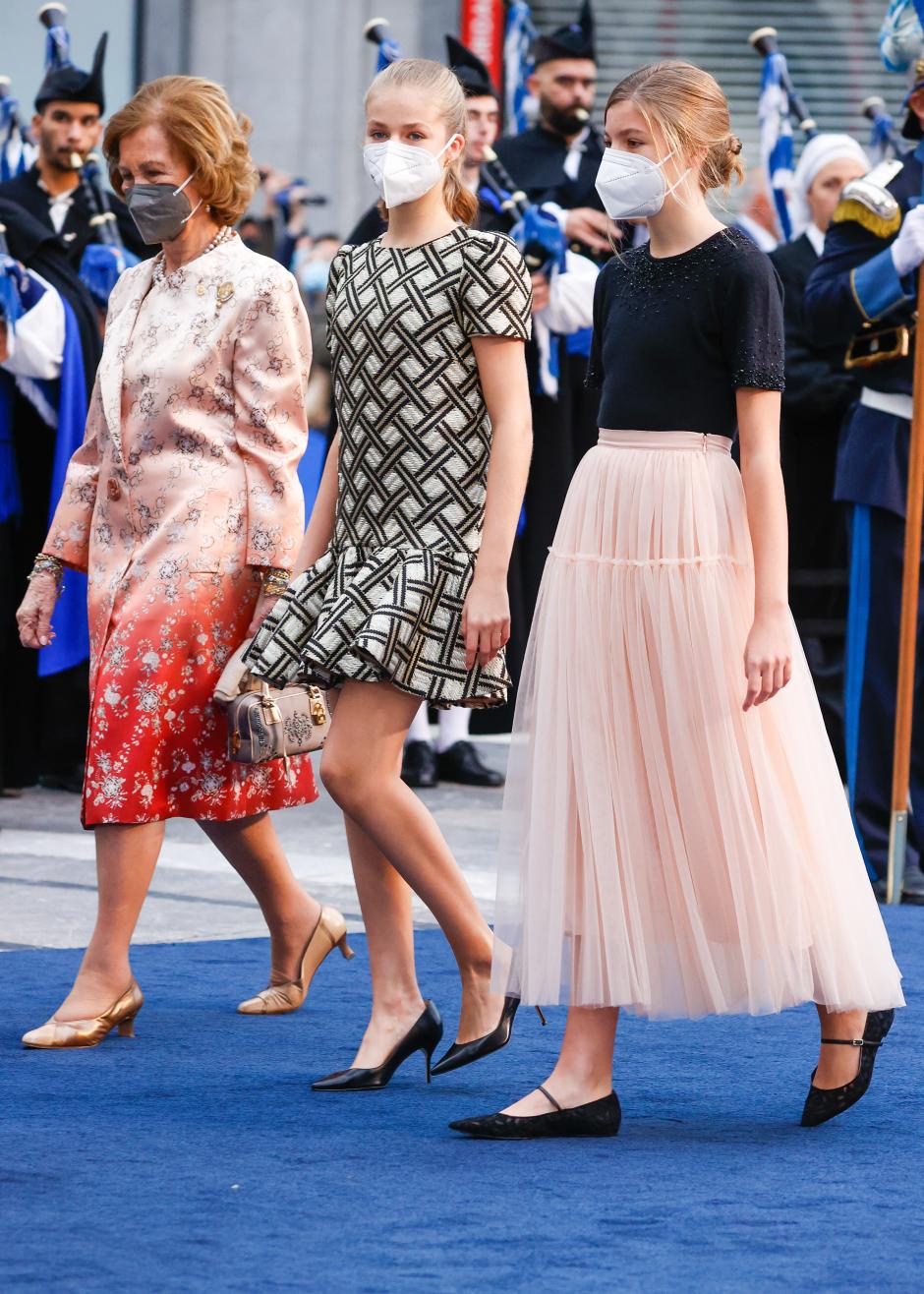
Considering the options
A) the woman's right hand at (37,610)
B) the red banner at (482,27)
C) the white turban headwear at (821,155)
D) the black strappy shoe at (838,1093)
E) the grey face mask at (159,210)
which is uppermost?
the red banner at (482,27)

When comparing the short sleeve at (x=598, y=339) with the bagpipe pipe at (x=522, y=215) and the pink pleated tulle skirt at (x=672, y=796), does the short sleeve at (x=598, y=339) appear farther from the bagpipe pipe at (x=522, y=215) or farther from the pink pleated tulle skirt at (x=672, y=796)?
the bagpipe pipe at (x=522, y=215)

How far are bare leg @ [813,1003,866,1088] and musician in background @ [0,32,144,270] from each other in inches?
182

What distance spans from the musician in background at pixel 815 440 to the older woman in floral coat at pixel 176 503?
3759mm

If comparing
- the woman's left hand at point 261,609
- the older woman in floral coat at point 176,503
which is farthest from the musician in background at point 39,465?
the woman's left hand at point 261,609

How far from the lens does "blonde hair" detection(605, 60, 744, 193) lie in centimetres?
357

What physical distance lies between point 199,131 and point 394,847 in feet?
4.79

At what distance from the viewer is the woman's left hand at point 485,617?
12.0ft

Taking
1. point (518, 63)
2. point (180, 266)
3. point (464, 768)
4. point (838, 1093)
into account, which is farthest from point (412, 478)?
point (518, 63)

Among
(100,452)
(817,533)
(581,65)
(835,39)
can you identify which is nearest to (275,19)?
(835,39)

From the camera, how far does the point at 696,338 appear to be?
140 inches

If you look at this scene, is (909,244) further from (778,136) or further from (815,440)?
(778,136)

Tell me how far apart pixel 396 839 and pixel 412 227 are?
1.01 m

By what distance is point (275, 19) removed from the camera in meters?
12.9

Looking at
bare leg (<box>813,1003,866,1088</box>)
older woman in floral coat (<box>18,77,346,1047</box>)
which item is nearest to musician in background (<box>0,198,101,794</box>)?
older woman in floral coat (<box>18,77,346,1047</box>)
